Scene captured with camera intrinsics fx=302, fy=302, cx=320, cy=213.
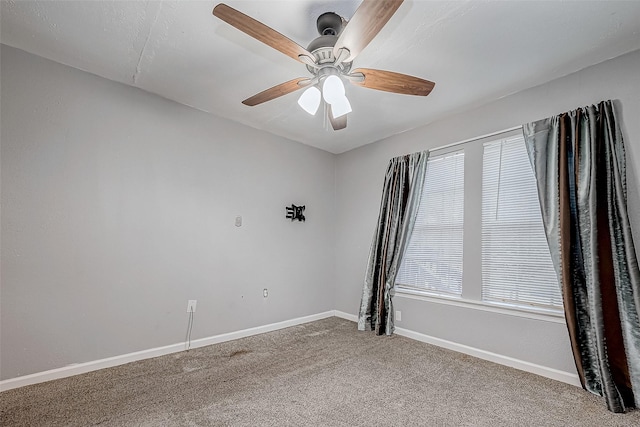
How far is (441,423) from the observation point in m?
1.85

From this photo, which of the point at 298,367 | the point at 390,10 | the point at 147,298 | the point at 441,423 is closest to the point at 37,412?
the point at 147,298

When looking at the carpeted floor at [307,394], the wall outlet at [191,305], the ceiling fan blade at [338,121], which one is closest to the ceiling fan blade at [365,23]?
the ceiling fan blade at [338,121]

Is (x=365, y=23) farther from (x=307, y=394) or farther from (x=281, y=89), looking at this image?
(x=307, y=394)

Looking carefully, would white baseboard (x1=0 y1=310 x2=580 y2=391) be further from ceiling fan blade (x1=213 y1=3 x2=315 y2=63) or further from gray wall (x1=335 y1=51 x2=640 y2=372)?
ceiling fan blade (x1=213 y1=3 x2=315 y2=63)

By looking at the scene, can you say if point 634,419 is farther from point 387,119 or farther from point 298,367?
point 387,119

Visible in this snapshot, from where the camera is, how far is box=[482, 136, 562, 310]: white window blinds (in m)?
2.58

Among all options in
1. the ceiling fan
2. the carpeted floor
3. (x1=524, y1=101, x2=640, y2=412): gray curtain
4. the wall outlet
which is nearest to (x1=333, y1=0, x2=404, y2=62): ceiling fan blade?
the ceiling fan

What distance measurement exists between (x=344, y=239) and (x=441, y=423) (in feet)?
8.90

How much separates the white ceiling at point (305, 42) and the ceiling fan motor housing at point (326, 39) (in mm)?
53

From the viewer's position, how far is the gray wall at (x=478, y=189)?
2.25 meters

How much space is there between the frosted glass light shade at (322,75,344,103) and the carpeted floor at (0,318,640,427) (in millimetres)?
2031

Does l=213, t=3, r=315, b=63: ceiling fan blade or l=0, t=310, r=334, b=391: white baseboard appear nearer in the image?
l=213, t=3, r=315, b=63: ceiling fan blade

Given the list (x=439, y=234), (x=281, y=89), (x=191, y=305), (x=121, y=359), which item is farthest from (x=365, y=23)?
(x=121, y=359)

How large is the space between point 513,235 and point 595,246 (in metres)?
0.64
